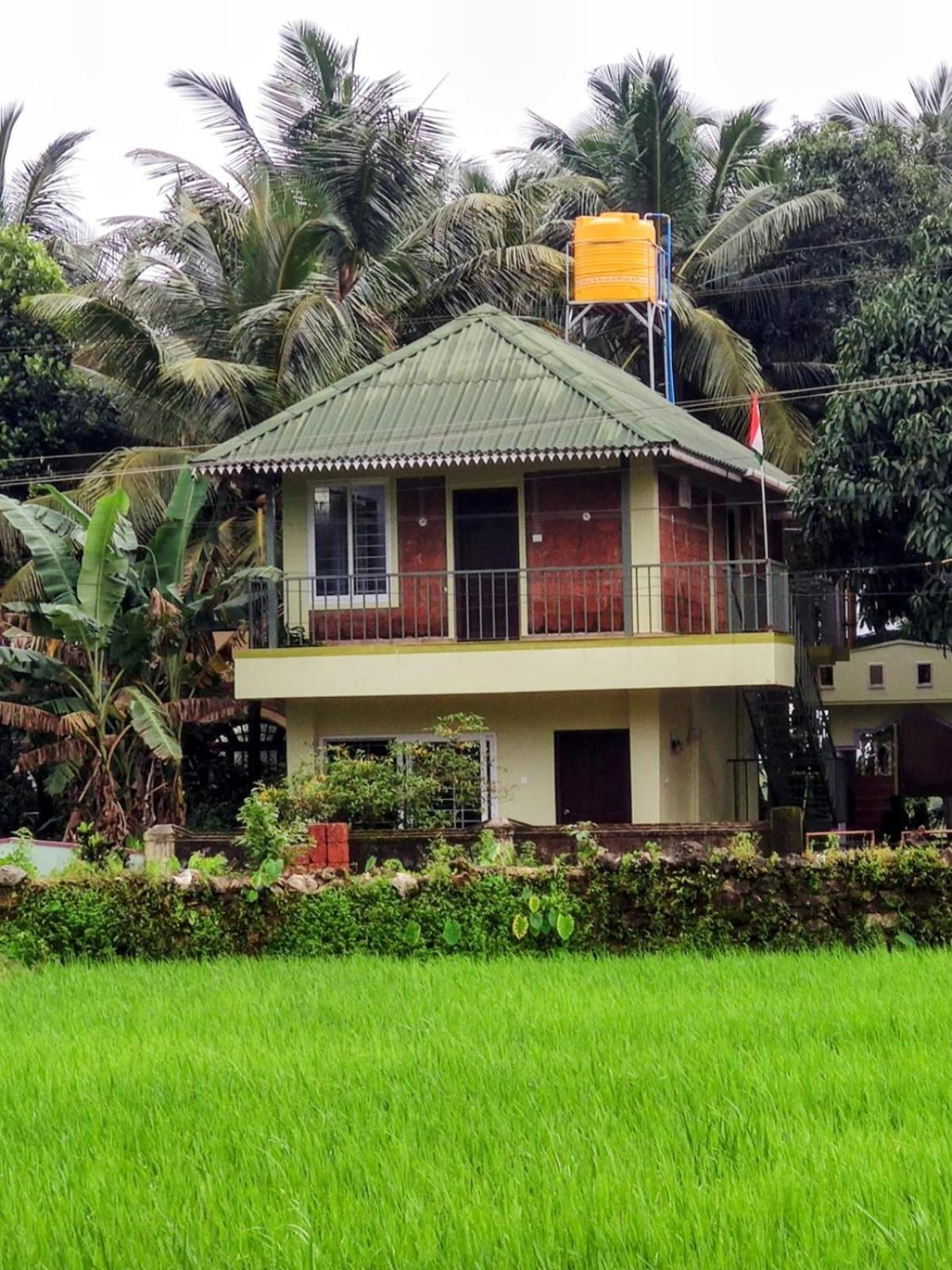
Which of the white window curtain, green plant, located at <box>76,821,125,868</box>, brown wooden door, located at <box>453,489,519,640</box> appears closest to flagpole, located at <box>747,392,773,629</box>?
brown wooden door, located at <box>453,489,519,640</box>

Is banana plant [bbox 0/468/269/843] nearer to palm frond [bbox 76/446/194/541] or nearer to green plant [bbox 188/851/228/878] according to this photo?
palm frond [bbox 76/446/194/541]

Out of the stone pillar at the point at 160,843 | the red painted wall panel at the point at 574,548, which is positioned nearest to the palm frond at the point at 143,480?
the red painted wall panel at the point at 574,548

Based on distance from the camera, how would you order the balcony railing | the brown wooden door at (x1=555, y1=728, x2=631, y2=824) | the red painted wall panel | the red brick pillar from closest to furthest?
the red brick pillar < the balcony railing < the red painted wall panel < the brown wooden door at (x1=555, y1=728, x2=631, y2=824)

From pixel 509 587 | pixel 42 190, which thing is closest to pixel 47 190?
pixel 42 190

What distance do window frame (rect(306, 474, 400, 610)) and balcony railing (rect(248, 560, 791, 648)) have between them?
0.07 ft

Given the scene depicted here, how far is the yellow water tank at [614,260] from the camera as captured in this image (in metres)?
26.7

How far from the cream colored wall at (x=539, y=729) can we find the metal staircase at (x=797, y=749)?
1.79 m

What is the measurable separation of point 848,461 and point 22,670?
415 inches

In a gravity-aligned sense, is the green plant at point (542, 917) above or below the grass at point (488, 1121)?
above

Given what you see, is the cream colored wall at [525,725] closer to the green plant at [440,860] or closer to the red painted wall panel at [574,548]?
the red painted wall panel at [574,548]

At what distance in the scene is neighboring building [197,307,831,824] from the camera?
74.4 ft

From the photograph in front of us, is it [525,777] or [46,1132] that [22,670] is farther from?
[46,1132]

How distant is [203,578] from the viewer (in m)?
25.2

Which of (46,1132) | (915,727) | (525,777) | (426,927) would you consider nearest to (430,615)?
(525,777)
